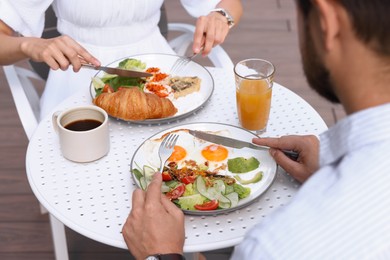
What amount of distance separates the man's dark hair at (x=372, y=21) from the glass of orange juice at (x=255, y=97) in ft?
2.25

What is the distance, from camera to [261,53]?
135 inches

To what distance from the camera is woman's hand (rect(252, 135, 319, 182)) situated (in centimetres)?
133

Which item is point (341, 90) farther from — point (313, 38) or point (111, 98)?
point (111, 98)

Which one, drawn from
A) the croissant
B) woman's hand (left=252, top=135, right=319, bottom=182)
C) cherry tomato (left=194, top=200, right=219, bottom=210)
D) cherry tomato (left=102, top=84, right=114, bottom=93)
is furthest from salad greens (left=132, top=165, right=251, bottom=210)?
cherry tomato (left=102, top=84, right=114, bottom=93)

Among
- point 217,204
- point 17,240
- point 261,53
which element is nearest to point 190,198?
point 217,204

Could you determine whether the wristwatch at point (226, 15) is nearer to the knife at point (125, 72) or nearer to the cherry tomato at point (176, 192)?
the knife at point (125, 72)

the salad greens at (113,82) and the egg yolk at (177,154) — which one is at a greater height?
the egg yolk at (177,154)

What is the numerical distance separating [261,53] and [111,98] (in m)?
2.01

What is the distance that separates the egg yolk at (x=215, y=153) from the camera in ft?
4.63

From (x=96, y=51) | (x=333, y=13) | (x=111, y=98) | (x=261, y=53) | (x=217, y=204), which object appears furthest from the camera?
(x=261, y=53)

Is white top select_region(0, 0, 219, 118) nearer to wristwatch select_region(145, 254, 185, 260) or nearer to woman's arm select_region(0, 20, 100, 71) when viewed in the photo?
woman's arm select_region(0, 20, 100, 71)

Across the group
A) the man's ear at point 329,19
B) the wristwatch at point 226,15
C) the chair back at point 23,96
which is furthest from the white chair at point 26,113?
the man's ear at point 329,19

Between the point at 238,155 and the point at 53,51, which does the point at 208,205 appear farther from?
the point at 53,51

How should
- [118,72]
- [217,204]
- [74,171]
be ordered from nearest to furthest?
[217,204], [74,171], [118,72]
